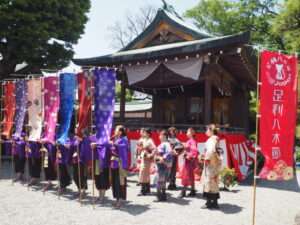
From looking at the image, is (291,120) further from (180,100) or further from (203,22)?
(203,22)

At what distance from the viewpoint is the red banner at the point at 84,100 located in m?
6.64

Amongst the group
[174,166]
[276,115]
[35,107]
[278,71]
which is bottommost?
[174,166]

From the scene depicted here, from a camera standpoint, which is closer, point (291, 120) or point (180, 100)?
point (291, 120)

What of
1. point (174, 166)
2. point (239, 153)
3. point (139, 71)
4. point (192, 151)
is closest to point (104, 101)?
point (192, 151)

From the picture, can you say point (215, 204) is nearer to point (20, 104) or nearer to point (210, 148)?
point (210, 148)

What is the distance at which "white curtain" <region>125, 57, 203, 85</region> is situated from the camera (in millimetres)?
10531

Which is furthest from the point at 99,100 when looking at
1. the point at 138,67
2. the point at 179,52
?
the point at 138,67

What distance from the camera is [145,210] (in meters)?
6.04

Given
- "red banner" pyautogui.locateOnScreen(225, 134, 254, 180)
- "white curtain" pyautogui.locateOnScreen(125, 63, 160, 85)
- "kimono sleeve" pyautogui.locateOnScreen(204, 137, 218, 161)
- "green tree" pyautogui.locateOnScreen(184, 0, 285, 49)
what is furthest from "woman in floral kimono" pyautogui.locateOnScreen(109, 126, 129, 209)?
"green tree" pyautogui.locateOnScreen(184, 0, 285, 49)

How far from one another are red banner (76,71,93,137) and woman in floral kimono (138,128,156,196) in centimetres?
149

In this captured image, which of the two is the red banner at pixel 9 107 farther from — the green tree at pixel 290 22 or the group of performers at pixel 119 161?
the green tree at pixel 290 22

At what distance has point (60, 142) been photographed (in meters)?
7.12

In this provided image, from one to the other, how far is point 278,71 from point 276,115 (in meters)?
0.77

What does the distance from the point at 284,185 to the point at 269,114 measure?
585 cm
